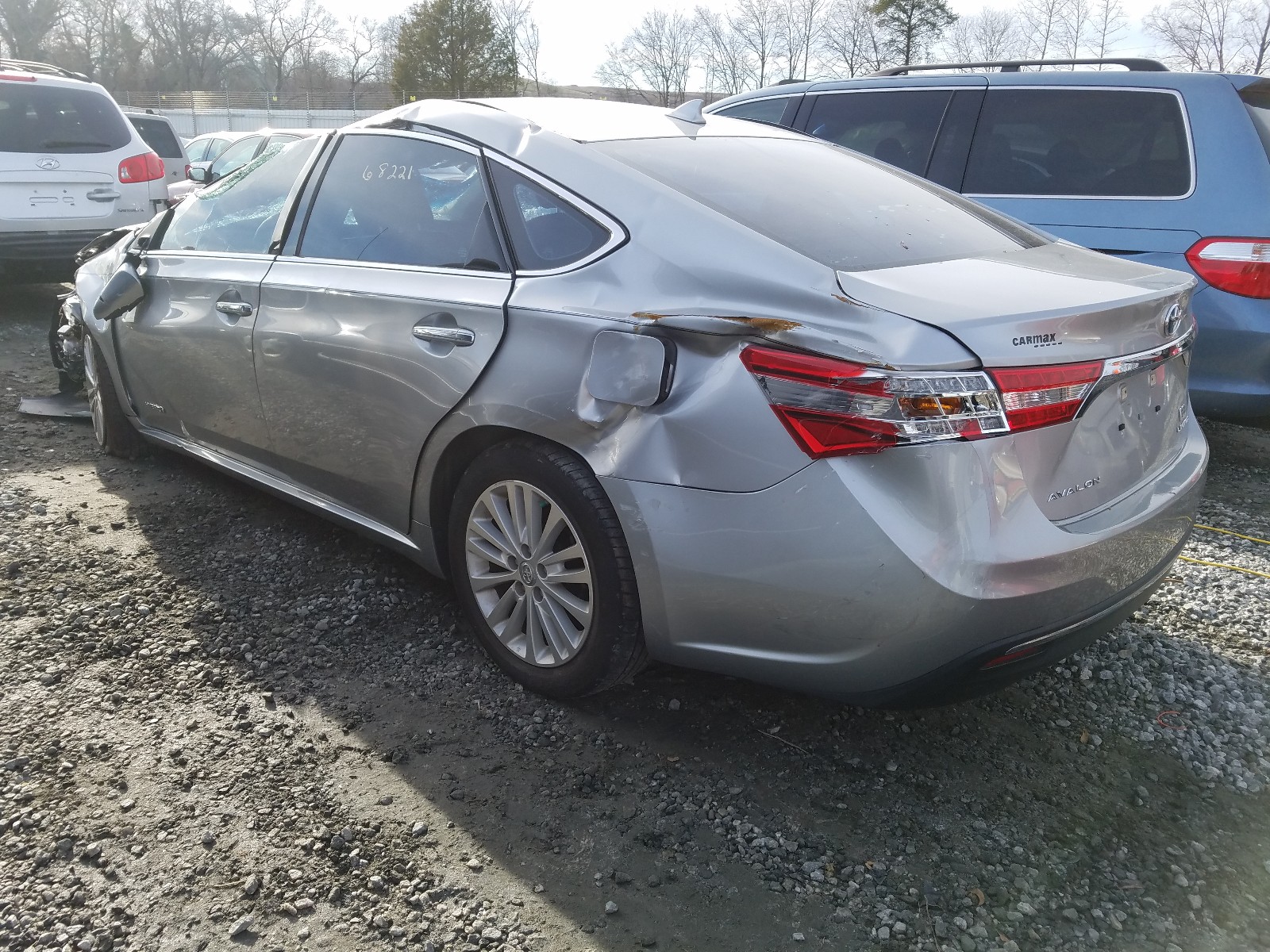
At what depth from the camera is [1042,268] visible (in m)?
2.58

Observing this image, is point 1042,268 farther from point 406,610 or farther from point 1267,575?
point 406,610

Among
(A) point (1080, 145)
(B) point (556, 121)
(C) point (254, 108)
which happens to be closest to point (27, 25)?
(C) point (254, 108)

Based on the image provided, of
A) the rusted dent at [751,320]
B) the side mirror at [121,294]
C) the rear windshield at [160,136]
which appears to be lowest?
the side mirror at [121,294]

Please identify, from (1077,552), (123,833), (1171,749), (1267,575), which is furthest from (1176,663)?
(123,833)

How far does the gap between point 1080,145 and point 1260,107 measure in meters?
0.72

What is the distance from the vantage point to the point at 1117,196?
4.67m

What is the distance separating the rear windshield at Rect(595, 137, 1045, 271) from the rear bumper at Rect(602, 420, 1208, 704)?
1.94 feet

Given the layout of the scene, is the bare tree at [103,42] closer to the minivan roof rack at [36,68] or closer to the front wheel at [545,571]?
the minivan roof rack at [36,68]

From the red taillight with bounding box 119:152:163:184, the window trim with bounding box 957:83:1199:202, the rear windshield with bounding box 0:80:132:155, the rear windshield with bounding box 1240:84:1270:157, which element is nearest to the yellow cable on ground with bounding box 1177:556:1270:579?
the window trim with bounding box 957:83:1199:202

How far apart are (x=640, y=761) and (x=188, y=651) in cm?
145

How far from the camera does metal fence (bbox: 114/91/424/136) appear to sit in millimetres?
44438

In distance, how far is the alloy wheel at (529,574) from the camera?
8.76ft

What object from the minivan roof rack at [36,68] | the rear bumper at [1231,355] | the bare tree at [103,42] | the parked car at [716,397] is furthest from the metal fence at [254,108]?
the parked car at [716,397]

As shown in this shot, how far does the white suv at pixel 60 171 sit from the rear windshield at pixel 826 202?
21.9ft
